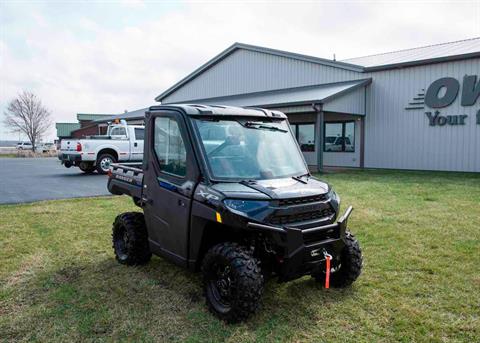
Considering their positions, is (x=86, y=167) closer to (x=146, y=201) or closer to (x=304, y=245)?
(x=146, y=201)

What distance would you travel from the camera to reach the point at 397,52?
69.5 ft

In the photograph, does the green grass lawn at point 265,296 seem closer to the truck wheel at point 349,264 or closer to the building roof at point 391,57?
the truck wheel at point 349,264

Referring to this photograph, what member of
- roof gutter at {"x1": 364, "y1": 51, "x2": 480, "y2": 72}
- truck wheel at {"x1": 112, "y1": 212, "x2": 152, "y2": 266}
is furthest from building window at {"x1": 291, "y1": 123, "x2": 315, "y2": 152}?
truck wheel at {"x1": 112, "y1": 212, "x2": 152, "y2": 266}

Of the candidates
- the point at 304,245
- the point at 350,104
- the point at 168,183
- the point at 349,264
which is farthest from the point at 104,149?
the point at 304,245

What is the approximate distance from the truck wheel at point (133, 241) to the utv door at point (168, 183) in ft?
1.35

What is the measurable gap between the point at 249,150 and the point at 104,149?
1346 centimetres

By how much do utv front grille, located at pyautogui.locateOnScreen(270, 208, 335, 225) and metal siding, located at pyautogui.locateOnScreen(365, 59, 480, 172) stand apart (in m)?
13.8

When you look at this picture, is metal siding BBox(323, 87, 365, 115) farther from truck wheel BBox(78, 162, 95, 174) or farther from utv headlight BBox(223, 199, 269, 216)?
utv headlight BBox(223, 199, 269, 216)

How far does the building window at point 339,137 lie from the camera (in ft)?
62.7

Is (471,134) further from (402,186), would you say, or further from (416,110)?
(402,186)

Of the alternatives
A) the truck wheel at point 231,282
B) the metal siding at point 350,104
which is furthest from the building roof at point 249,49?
the truck wheel at point 231,282

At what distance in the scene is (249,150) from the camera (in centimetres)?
407

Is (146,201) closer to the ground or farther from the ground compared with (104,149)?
closer to the ground

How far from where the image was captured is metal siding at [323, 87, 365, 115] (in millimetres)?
16438
